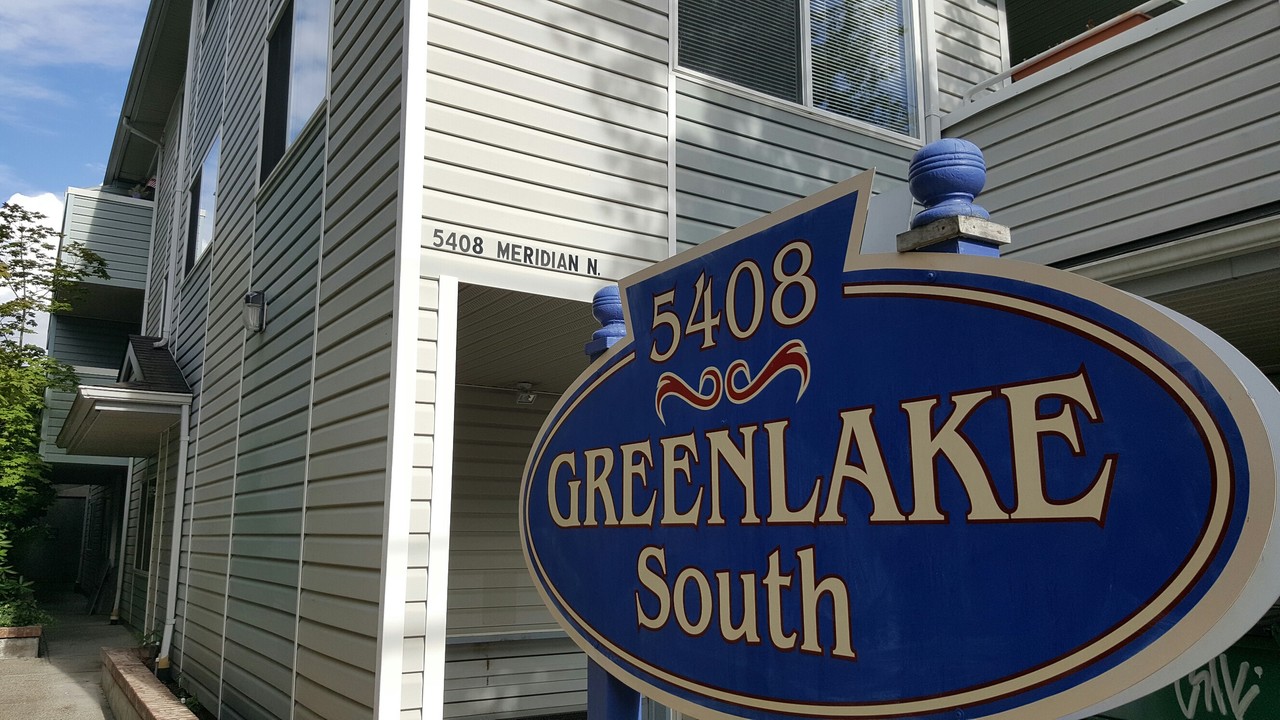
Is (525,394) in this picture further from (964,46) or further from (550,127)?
(964,46)

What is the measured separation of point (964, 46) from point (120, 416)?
9.80 metres

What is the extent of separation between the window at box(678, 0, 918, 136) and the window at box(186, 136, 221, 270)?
6.62 m

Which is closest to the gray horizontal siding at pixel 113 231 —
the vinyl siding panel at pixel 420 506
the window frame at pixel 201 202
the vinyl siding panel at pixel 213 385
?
the window frame at pixel 201 202

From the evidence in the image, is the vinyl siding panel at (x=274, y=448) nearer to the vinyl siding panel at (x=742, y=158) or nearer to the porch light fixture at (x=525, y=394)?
the porch light fixture at (x=525, y=394)

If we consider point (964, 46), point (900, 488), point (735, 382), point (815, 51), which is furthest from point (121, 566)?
point (900, 488)

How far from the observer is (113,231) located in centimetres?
1859

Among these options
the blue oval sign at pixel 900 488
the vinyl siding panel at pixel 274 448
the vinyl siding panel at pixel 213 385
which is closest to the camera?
the blue oval sign at pixel 900 488

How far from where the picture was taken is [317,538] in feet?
17.9

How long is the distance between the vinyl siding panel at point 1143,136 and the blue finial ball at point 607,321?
3.13 meters

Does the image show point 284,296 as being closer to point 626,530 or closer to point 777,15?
point 777,15

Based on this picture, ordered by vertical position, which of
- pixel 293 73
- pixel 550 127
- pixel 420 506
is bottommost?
pixel 420 506

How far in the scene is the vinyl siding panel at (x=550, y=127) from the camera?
15.6 feet

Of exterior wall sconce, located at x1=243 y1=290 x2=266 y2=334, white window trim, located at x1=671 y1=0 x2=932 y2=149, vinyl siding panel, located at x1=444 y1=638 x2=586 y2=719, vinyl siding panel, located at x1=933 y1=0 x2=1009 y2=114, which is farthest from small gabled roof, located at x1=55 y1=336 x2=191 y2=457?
vinyl siding panel, located at x1=933 y1=0 x2=1009 y2=114

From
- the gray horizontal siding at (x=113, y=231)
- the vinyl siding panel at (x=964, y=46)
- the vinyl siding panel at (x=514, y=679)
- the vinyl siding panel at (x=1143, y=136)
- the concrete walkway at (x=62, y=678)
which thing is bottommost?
the concrete walkway at (x=62, y=678)
